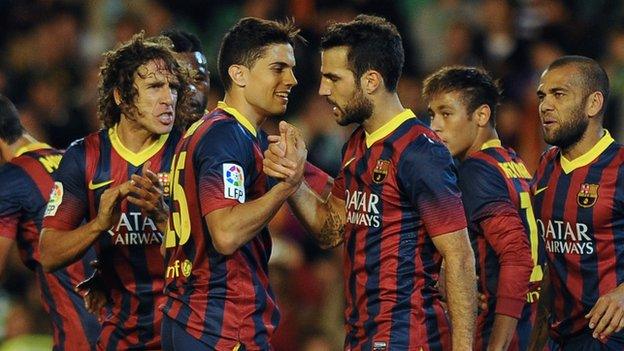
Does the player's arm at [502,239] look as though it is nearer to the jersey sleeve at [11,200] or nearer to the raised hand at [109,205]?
the raised hand at [109,205]

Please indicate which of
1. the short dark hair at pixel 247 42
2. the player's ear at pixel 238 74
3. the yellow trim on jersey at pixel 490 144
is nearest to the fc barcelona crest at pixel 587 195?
the yellow trim on jersey at pixel 490 144

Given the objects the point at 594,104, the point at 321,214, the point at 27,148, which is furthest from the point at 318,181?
the point at 27,148

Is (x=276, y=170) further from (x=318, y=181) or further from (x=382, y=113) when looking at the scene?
(x=318, y=181)

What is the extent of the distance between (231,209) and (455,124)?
187 centimetres

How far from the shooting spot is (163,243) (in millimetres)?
6430

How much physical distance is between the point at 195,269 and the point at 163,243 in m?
0.39

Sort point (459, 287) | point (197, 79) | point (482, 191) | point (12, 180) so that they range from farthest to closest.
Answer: point (197, 79) < point (12, 180) < point (482, 191) < point (459, 287)

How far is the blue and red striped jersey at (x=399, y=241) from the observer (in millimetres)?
6016

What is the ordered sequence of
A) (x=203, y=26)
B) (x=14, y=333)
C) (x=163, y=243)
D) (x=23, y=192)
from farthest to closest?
(x=203, y=26) < (x=14, y=333) < (x=23, y=192) < (x=163, y=243)

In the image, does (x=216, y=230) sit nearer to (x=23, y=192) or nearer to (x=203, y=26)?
(x=23, y=192)

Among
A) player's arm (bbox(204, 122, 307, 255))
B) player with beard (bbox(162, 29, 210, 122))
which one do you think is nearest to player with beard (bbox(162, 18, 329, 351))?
player's arm (bbox(204, 122, 307, 255))

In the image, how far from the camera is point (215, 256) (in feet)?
19.9

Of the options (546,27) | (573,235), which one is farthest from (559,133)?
(546,27)

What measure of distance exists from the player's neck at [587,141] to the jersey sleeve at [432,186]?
1.04 meters
